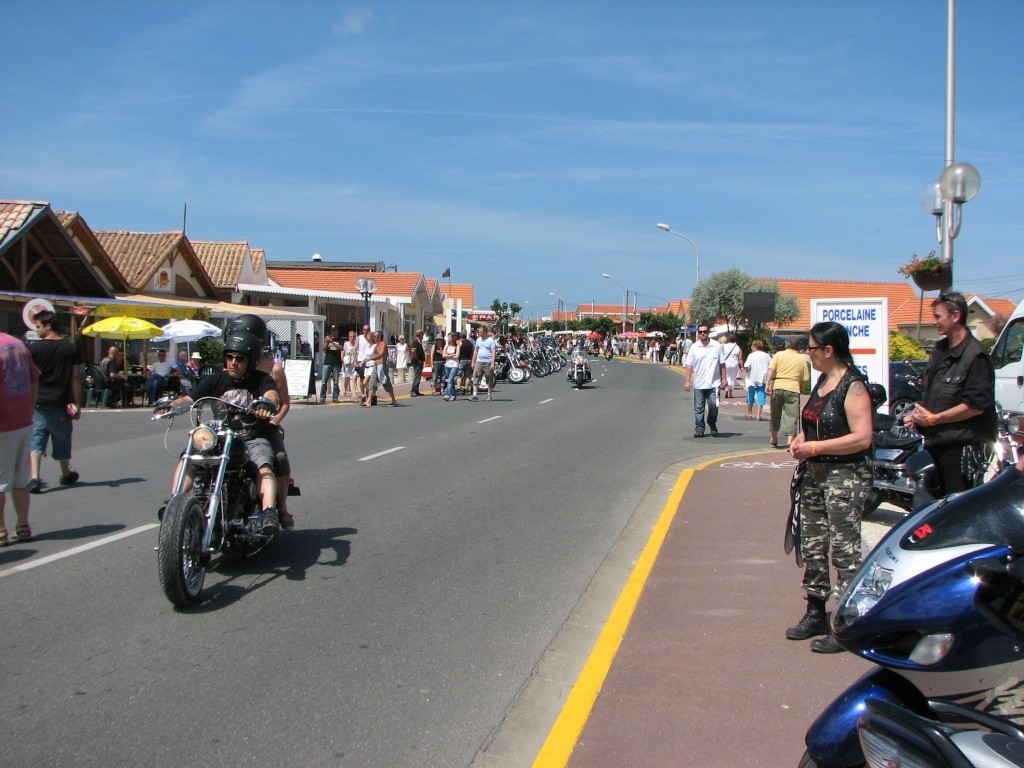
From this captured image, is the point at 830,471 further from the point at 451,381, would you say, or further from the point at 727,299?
the point at 727,299

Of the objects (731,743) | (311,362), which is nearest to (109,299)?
(311,362)

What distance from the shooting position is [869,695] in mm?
2717

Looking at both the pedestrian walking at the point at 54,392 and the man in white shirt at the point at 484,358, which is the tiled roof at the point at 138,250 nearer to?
the man in white shirt at the point at 484,358

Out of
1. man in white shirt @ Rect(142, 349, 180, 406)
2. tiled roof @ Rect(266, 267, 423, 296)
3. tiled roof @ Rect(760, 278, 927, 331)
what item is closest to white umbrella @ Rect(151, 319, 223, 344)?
man in white shirt @ Rect(142, 349, 180, 406)

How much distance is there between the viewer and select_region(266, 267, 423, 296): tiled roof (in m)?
47.5

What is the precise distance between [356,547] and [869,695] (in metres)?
5.03

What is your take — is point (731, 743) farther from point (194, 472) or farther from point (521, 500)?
point (521, 500)

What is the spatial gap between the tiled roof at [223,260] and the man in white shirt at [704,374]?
24.6 metres

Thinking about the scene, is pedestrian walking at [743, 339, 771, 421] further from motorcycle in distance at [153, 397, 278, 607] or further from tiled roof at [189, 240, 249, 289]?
tiled roof at [189, 240, 249, 289]

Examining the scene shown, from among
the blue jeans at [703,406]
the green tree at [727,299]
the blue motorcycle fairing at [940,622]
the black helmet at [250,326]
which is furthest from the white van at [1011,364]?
the green tree at [727,299]

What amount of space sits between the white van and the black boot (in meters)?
7.40

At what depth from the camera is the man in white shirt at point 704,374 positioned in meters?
14.6

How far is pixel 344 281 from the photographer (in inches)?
Result: 1919

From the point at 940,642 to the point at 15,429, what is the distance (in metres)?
6.82
